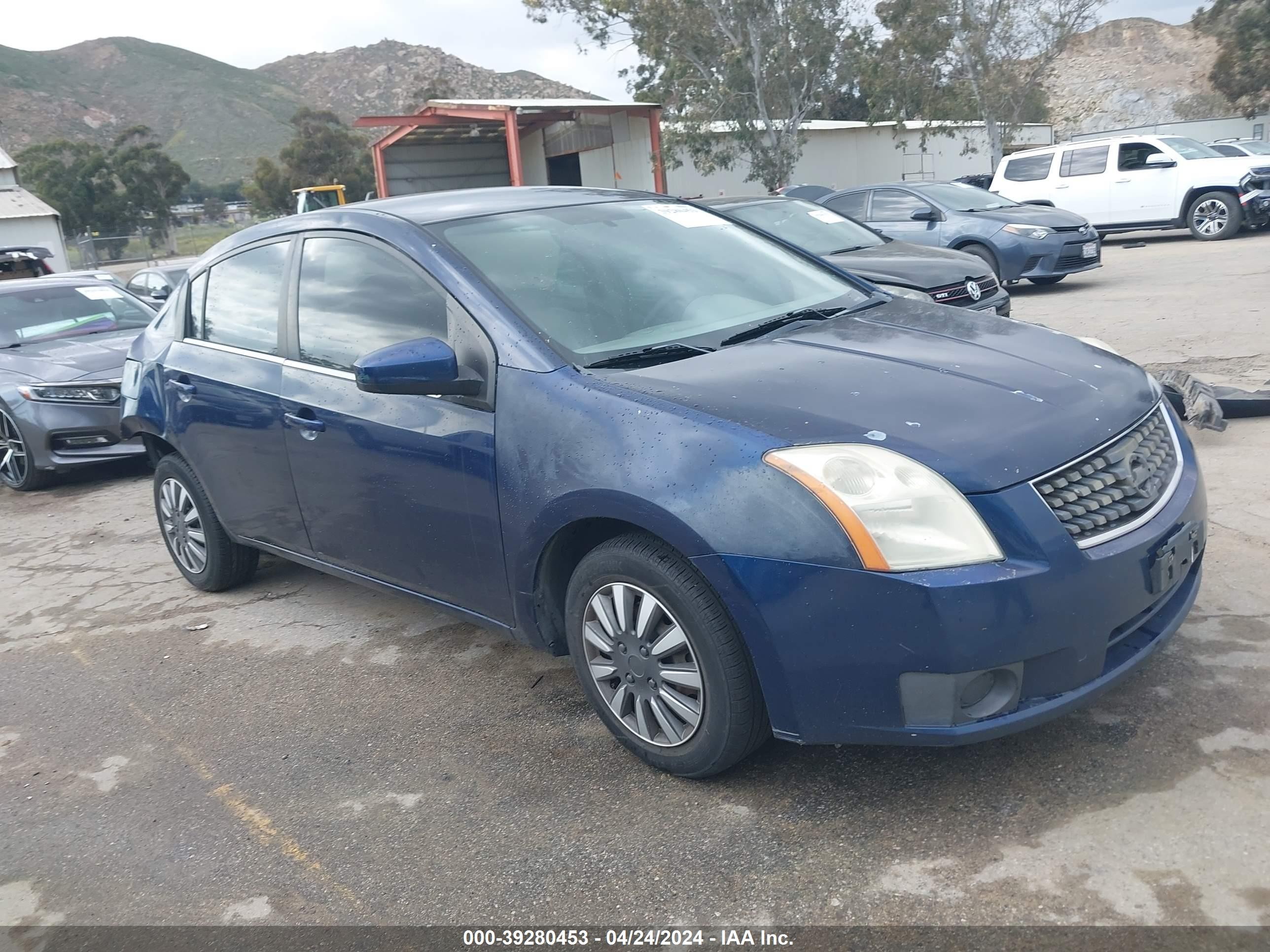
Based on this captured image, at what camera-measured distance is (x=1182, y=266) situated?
13680 mm

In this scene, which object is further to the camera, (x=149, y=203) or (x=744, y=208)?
(x=149, y=203)

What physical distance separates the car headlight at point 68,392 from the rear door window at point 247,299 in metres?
3.47

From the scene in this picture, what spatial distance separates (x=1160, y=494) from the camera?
9.65ft

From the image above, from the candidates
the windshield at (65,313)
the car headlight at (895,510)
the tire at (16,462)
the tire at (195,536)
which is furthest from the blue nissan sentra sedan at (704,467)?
the windshield at (65,313)

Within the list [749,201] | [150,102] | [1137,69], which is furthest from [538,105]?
[150,102]

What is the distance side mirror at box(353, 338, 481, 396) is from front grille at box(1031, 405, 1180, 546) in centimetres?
167

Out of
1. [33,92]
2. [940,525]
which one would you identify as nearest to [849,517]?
[940,525]

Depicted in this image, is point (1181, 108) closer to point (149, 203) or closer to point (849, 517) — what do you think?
point (149, 203)

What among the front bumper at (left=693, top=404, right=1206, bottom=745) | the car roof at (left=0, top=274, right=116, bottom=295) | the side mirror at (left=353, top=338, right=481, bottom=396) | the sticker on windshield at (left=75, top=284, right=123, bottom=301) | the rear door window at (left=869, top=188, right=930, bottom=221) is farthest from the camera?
the rear door window at (left=869, top=188, right=930, bottom=221)

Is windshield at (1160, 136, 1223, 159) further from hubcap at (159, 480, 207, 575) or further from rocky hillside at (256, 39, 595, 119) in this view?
rocky hillside at (256, 39, 595, 119)

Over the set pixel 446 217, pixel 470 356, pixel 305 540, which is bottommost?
pixel 305 540

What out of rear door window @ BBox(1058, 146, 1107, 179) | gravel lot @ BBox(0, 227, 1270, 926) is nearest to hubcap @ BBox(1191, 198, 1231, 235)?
rear door window @ BBox(1058, 146, 1107, 179)

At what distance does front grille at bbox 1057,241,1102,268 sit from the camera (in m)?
12.6

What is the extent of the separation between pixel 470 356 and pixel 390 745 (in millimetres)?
1308
